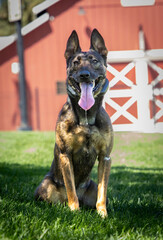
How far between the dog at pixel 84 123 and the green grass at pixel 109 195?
1.00 ft

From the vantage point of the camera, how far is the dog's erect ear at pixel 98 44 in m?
3.17

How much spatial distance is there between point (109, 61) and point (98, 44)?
2960 millimetres

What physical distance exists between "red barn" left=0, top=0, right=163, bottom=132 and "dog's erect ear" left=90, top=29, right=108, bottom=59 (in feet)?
7.38

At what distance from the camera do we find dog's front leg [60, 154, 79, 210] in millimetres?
2984

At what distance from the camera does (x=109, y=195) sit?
4.10 meters

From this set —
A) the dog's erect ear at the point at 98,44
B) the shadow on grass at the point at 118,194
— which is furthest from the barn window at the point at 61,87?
the dog's erect ear at the point at 98,44

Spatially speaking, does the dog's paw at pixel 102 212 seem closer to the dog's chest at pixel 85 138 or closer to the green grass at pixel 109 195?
the green grass at pixel 109 195

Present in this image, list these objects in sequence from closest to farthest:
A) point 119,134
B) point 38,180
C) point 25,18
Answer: point 38,180 < point 119,134 < point 25,18

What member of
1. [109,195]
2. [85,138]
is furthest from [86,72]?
[109,195]

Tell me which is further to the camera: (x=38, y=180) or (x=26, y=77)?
(x=26, y=77)

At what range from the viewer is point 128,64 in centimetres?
628

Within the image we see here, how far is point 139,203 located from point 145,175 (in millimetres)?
2106

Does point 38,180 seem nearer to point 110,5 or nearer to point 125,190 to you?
point 125,190

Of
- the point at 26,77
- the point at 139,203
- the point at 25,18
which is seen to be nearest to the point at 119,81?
the point at 139,203
